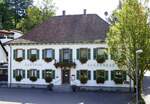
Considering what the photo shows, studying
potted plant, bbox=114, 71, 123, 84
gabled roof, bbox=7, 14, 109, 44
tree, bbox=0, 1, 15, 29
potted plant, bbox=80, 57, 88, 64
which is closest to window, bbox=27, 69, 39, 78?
Result: gabled roof, bbox=7, 14, 109, 44

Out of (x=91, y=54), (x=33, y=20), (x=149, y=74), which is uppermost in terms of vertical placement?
(x=33, y=20)

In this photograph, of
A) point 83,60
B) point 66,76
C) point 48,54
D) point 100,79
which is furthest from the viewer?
point 48,54

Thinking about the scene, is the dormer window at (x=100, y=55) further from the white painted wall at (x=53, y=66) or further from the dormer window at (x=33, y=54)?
the dormer window at (x=33, y=54)

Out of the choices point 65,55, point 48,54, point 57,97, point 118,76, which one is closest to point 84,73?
point 65,55

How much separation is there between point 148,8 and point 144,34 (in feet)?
8.85

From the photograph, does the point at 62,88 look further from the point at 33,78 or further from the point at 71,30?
the point at 71,30

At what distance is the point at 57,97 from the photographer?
41250mm

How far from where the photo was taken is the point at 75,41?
158ft

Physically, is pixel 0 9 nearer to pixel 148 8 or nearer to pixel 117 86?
pixel 117 86

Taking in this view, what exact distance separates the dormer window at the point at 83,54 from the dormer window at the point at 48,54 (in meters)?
3.38


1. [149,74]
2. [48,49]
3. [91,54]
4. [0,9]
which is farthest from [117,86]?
[0,9]

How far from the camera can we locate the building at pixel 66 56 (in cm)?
4716

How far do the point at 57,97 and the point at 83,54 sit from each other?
28.1 ft

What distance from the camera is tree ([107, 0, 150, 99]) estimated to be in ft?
117
